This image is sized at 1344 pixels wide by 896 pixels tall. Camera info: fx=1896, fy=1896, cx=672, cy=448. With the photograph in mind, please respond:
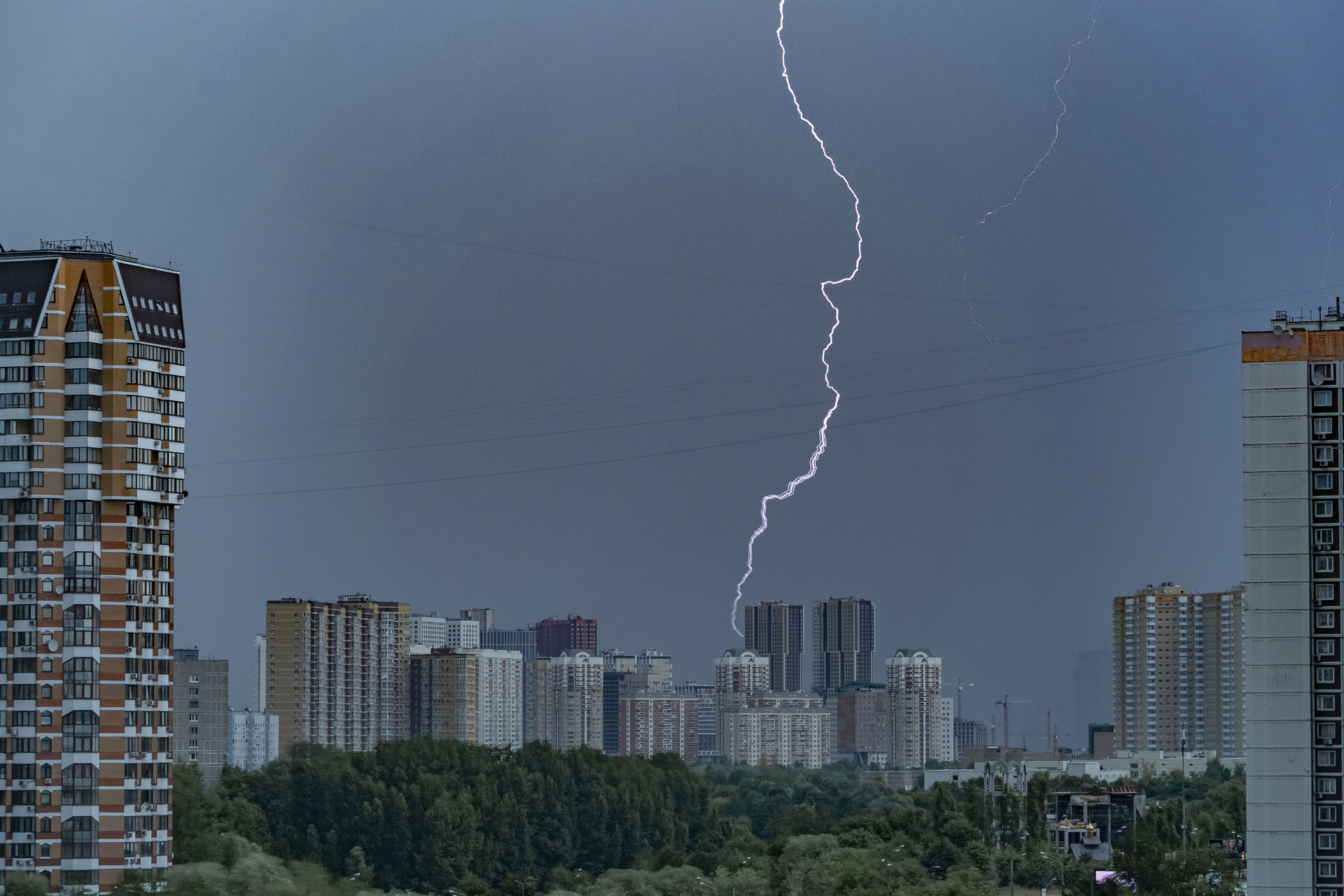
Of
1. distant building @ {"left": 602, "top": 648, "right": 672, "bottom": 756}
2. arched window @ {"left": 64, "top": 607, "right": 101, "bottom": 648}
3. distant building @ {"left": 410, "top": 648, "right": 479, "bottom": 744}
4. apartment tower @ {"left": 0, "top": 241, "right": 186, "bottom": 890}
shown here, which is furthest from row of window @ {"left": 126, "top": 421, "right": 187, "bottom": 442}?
distant building @ {"left": 602, "top": 648, "right": 672, "bottom": 756}

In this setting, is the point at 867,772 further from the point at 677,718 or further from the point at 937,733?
the point at 677,718

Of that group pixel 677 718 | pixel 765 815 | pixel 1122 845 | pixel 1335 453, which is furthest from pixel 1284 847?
pixel 677 718

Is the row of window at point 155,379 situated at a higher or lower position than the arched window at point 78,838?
higher

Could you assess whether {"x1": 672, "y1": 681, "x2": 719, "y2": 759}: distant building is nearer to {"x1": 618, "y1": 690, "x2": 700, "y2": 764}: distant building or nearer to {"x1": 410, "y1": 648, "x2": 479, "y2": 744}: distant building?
{"x1": 618, "y1": 690, "x2": 700, "y2": 764}: distant building

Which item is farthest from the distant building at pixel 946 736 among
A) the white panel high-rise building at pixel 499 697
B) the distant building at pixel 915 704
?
the white panel high-rise building at pixel 499 697

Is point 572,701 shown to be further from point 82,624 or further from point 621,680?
point 82,624

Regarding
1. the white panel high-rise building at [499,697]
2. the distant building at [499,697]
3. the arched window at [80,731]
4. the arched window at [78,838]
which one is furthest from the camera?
the white panel high-rise building at [499,697]

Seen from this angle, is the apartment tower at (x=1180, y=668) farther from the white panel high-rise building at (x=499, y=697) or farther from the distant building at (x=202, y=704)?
the distant building at (x=202, y=704)
